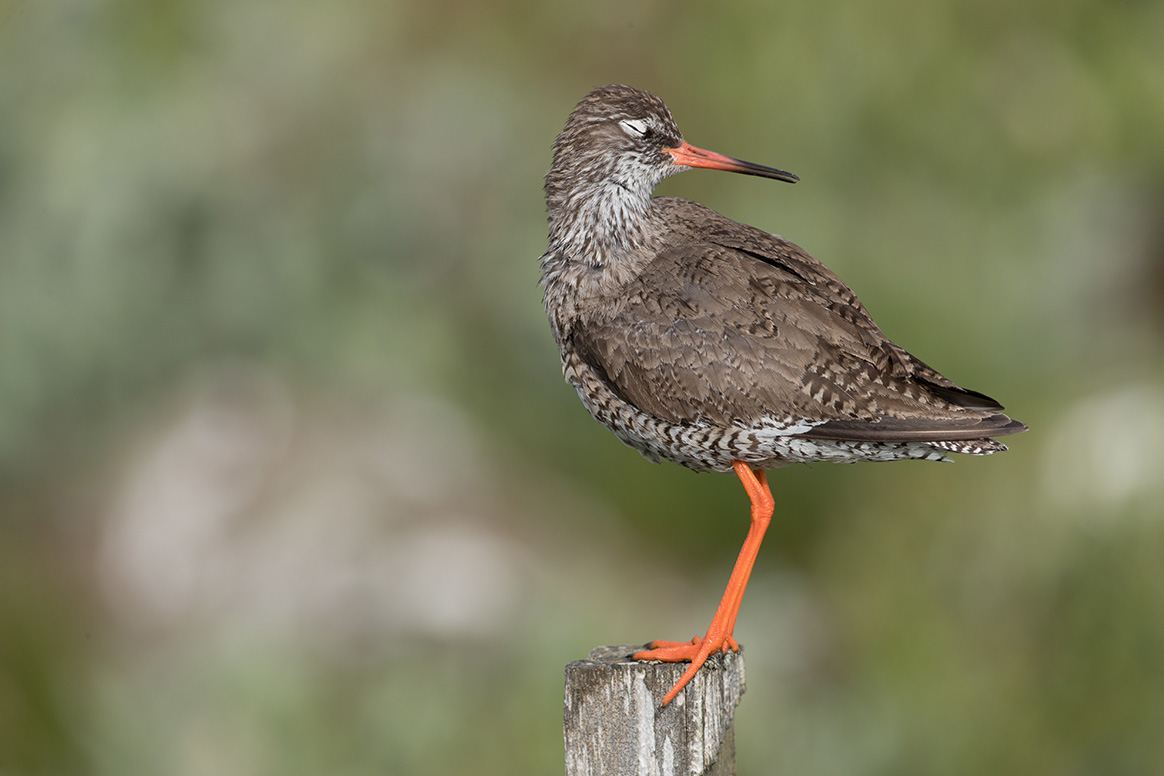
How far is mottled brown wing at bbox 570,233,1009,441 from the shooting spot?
4.90m

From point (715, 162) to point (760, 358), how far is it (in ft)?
3.83

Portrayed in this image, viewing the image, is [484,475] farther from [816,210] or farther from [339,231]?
[816,210]

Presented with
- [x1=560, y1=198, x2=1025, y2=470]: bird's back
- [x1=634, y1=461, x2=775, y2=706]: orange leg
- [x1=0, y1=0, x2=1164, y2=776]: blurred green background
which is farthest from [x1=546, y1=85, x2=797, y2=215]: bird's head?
[x1=0, y1=0, x2=1164, y2=776]: blurred green background

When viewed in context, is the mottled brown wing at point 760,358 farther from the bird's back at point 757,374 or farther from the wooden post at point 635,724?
the wooden post at point 635,724

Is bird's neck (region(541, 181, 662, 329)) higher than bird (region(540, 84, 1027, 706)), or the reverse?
bird's neck (region(541, 181, 662, 329))

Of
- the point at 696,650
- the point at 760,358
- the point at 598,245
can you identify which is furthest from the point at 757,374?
the point at 696,650

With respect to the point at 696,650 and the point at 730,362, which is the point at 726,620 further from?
the point at 730,362

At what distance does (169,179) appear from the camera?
42.2ft

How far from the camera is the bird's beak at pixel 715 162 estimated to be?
218 inches

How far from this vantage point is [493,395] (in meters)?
12.2

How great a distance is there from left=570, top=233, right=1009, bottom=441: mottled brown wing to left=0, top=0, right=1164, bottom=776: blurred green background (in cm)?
505

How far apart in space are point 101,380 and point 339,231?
2962mm

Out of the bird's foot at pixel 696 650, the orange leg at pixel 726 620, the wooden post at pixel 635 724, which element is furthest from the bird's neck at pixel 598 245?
the wooden post at pixel 635 724

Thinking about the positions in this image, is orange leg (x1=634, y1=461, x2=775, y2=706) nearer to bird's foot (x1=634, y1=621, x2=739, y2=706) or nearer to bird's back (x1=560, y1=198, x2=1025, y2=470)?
bird's foot (x1=634, y1=621, x2=739, y2=706)
